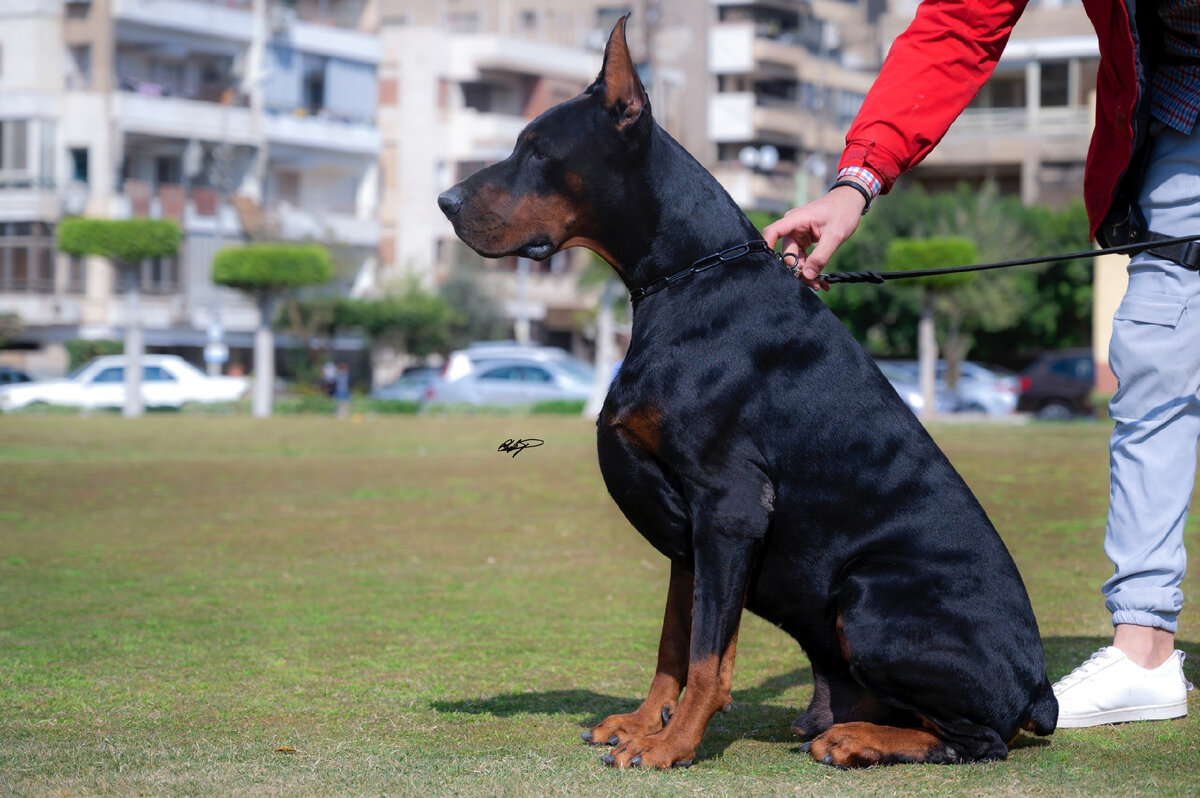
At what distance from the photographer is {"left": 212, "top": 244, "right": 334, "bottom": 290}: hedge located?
36344 mm

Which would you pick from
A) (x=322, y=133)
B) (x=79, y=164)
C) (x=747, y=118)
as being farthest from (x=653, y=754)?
(x=747, y=118)

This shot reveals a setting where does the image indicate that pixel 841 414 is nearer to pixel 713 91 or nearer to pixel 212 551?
pixel 212 551

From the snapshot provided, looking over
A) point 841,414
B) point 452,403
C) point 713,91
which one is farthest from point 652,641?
point 713,91

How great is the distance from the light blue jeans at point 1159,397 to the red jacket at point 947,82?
0.17 metres

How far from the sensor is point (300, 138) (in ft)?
196

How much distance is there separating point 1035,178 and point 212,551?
5574cm

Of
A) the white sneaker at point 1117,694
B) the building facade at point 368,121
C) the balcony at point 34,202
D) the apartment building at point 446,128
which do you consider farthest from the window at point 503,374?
the white sneaker at point 1117,694

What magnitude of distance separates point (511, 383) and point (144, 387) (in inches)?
389

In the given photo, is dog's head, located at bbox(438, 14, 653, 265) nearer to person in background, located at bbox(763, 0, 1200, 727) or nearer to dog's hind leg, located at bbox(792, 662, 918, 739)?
person in background, located at bbox(763, 0, 1200, 727)

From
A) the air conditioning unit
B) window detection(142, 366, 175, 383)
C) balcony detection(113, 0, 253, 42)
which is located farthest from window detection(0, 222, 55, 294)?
window detection(142, 366, 175, 383)

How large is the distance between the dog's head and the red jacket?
0.70 metres

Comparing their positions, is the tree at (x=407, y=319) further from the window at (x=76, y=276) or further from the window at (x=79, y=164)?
the window at (x=79, y=164)

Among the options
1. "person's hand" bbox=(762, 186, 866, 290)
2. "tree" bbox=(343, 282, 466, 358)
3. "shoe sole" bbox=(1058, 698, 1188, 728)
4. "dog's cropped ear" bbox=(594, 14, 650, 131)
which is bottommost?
"tree" bbox=(343, 282, 466, 358)

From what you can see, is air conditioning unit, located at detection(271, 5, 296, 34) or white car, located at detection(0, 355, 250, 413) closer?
white car, located at detection(0, 355, 250, 413)
